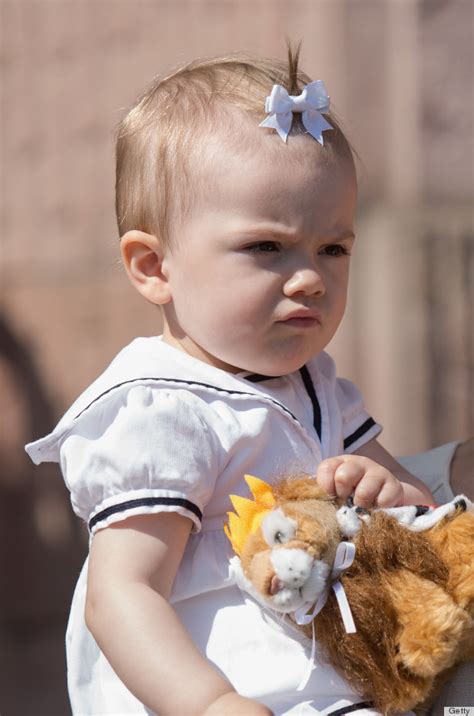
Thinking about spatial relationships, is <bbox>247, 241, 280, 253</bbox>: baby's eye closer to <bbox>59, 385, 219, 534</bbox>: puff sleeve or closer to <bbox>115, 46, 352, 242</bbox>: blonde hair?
<bbox>115, 46, 352, 242</bbox>: blonde hair

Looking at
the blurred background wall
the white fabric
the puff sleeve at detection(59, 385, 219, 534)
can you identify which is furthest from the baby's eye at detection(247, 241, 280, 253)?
the blurred background wall

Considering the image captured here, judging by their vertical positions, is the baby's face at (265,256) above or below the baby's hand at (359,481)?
above

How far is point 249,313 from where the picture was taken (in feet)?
5.34

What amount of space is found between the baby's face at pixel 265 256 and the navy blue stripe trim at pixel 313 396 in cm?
11

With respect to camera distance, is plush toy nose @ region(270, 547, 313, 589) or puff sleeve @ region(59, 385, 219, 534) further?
puff sleeve @ region(59, 385, 219, 534)

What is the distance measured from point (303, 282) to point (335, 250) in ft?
0.38

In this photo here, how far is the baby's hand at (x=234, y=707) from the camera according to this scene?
4.34 ft

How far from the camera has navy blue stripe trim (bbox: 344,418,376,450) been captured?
1.83 m

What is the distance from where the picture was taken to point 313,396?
179 centimetres

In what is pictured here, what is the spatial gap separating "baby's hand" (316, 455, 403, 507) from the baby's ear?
0.38 m

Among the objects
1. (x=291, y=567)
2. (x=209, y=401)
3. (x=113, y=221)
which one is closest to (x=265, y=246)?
(x=209, y=401)

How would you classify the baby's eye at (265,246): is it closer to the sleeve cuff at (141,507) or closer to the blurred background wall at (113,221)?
the sleeve cuff at (141,507)

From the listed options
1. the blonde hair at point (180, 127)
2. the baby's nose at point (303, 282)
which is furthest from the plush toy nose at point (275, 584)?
the blonde hair at point (180, 127)

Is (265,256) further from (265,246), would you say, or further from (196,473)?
(196,473)
